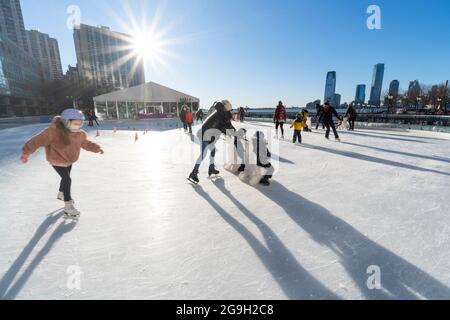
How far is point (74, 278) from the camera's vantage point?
156cm

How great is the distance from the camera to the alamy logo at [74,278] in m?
1.50

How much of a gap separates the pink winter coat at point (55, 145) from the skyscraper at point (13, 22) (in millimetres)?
86303

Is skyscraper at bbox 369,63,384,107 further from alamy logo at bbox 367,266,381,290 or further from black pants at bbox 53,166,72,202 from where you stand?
black pants at bbox 53,166,72,202

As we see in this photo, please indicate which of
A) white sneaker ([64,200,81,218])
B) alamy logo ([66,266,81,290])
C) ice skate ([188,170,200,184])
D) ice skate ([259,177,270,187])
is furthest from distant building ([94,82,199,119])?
alamy logo ([66,266,81,290])

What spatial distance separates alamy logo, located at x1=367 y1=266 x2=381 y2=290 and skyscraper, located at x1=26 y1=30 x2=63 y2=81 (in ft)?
293

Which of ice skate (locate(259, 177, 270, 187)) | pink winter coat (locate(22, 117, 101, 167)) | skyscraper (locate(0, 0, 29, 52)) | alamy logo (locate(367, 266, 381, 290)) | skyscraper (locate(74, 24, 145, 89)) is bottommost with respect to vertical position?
alamy logo (locate(367, 266, 381, 290))

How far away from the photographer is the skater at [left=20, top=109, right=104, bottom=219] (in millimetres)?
2238

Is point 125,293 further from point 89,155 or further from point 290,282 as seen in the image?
point 89,155

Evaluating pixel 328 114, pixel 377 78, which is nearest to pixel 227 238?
pixel 328 114

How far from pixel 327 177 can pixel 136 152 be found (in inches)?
193

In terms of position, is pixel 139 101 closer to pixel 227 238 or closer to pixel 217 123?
pixel 217 123
